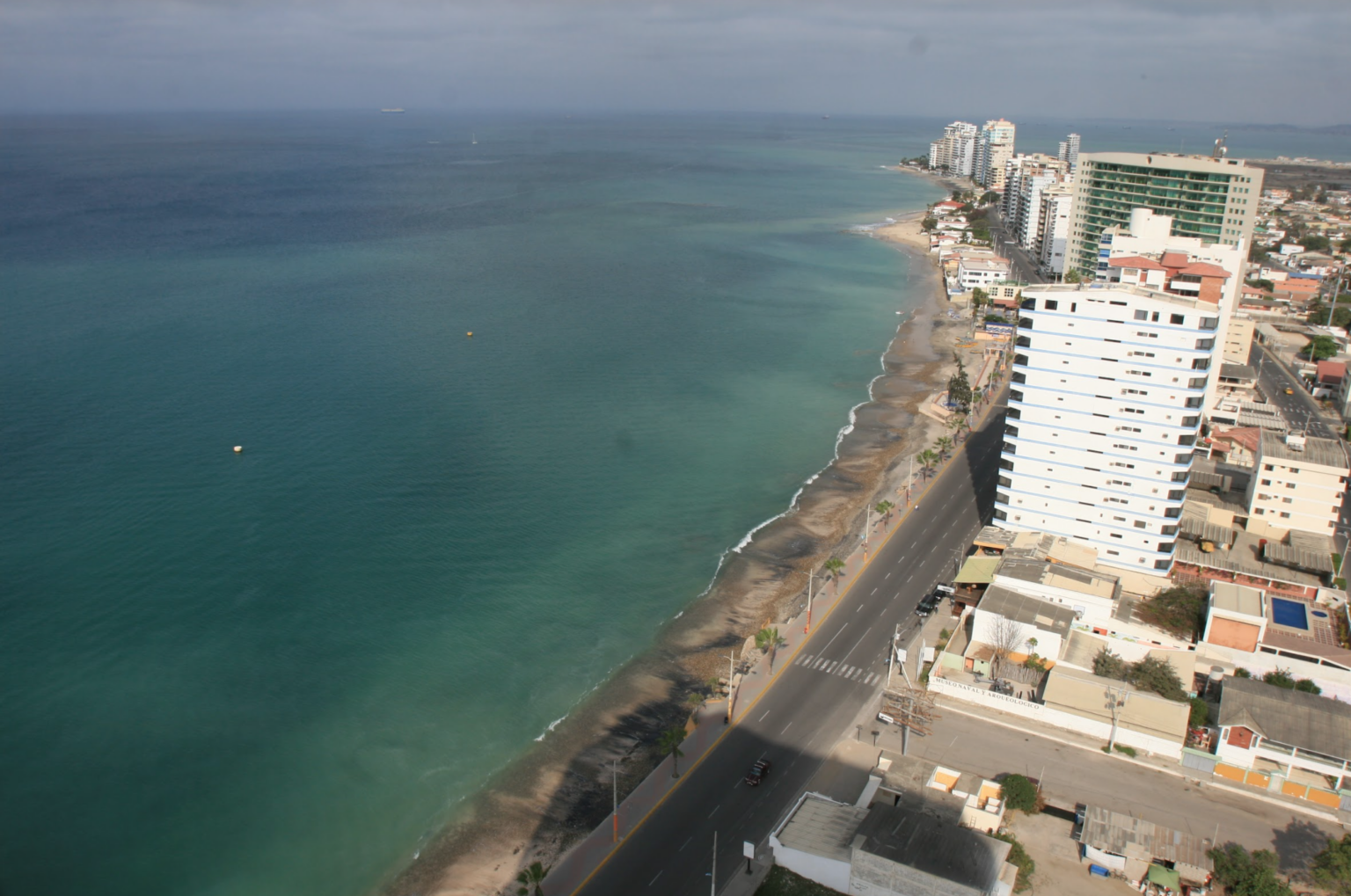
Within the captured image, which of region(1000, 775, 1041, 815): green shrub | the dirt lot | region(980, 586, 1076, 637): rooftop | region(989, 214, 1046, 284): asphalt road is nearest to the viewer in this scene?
the dirt lot

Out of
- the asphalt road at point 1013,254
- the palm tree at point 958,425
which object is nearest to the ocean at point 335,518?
the palm tree at point 958,425

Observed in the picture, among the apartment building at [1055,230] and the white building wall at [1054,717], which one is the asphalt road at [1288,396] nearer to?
the apartment building at [1055,230]

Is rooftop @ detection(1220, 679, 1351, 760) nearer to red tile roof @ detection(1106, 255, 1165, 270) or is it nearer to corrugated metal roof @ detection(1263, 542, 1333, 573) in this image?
corrugated metal roof @ detection(1263, 542, 1333, 573)

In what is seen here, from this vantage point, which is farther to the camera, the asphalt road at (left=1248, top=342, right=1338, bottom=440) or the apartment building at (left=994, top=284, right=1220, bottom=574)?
the asphalt road at (left=1248, top=342, right=1338, bottom=440)

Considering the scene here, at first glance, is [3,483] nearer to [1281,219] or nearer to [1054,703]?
[1054,703]

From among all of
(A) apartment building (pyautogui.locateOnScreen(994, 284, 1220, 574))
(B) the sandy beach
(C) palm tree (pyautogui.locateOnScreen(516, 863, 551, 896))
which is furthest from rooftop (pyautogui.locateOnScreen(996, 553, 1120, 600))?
(C) palm tree (pyautogui.locateOnScreen(516, 863, 551, 896))

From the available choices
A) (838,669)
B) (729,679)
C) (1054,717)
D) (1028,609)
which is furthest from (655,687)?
(1028,609)

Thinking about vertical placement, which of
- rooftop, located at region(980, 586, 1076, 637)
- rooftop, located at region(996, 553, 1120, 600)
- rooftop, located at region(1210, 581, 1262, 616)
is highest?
rooftop, located at region(1210, 581, 1262, 616)
